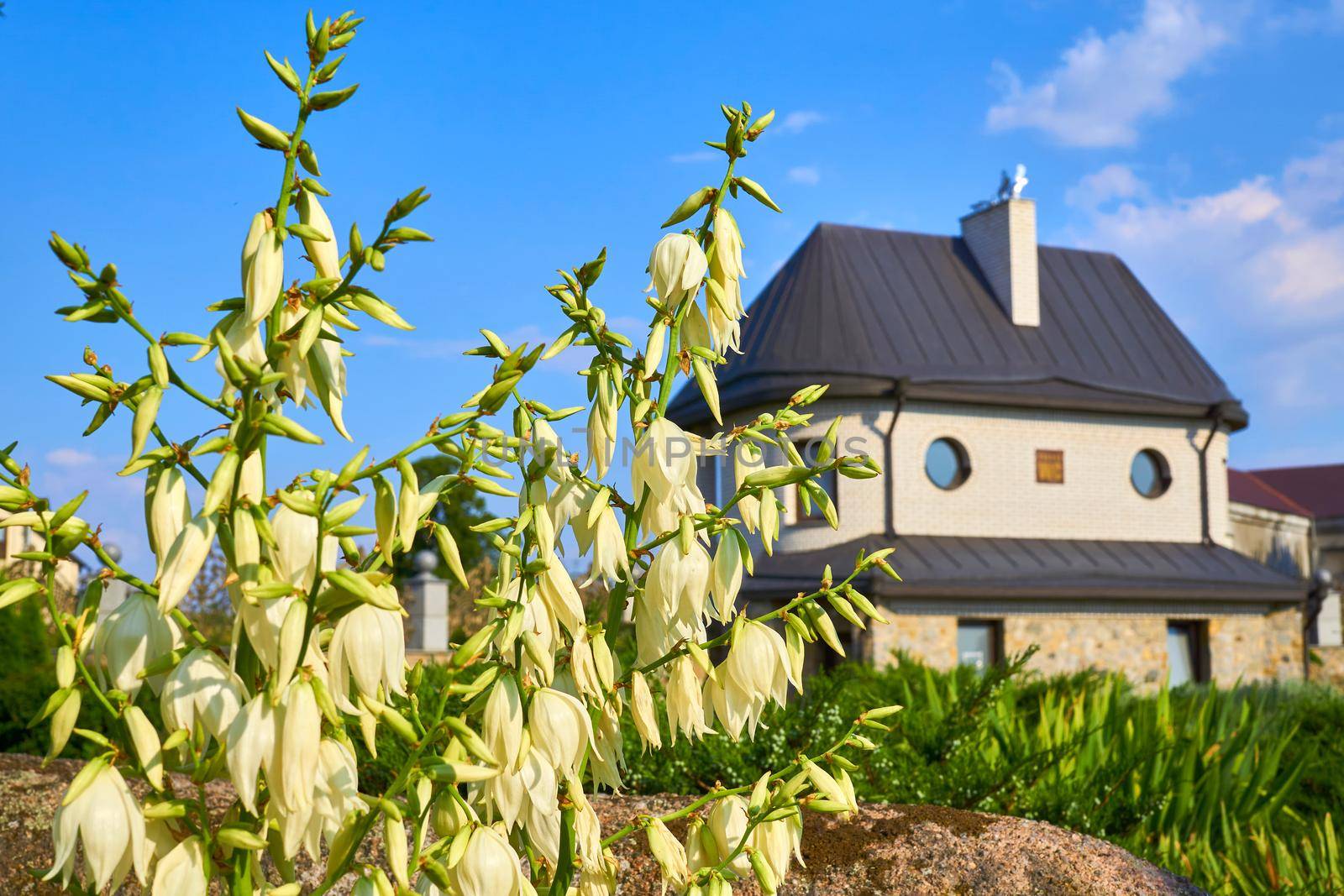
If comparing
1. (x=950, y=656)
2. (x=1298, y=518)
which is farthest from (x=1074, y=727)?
(x=1298, y=518)

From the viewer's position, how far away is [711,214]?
7.41 ft

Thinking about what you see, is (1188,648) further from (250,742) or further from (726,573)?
(250,742)

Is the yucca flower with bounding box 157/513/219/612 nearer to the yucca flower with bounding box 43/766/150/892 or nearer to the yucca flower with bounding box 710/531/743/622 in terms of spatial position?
the yucca flower with bounding box 43/766/150/892

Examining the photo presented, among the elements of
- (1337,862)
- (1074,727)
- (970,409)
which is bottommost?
(1337,862)

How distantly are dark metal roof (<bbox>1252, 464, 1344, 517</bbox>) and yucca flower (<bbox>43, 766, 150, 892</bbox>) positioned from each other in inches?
1671

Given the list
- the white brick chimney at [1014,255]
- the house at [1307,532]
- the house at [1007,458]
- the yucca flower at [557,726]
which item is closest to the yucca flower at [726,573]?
the yucca flower at [557,726]

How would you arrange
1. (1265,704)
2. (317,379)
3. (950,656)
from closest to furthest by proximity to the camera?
(317,379), (1265,704), (950,656)

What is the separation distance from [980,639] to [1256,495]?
1995 cm

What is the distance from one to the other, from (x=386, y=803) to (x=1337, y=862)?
5.06 meters

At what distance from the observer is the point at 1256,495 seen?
33594mm

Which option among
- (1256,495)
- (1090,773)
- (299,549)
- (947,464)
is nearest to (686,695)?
(299,549)

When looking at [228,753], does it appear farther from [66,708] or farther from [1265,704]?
[1265,704]

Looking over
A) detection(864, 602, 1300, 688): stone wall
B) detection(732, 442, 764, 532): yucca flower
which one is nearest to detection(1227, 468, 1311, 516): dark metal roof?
detection(864, 602, 1300, 688): stone wall

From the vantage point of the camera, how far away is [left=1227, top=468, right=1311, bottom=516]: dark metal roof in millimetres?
32438
